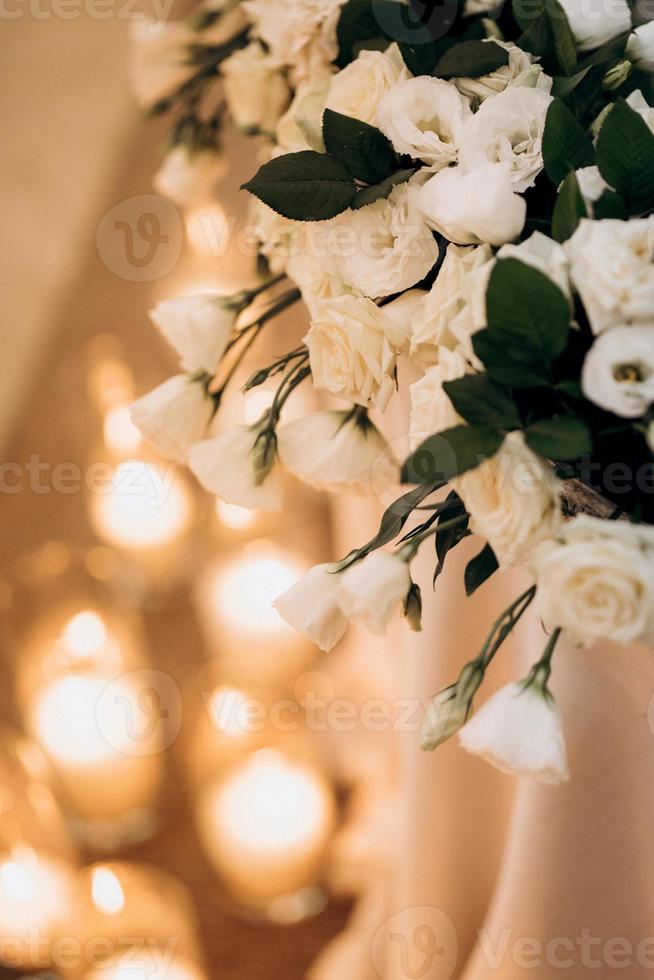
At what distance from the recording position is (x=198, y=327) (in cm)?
52

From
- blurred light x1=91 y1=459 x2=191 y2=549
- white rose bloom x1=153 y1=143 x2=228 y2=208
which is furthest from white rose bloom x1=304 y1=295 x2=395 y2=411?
blurred light x1=91 y1=459 x2=191 y2=549

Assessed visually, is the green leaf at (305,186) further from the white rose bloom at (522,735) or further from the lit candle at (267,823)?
the lit candle at (267,823)

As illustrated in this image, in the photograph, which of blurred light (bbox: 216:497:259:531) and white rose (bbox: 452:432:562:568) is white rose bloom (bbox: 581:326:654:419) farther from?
blurred light (bbox: 216:497:259:531)

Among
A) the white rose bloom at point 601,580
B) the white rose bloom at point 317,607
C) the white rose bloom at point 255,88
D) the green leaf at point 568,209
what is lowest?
the white rose bloom at point 317,607

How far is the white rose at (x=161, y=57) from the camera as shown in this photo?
73 cm

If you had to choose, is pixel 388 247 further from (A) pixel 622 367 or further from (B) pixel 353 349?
(A) pixel 622 367

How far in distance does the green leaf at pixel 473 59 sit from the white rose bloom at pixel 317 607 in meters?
0.26

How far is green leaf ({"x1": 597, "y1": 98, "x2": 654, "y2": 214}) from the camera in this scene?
0.34 meters

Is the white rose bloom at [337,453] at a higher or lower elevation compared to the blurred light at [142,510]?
higher

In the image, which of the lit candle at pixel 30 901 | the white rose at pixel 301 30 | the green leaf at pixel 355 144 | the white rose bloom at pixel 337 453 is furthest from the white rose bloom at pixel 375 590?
the lit candle at pixel 30 901

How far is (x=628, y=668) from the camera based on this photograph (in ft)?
1.50

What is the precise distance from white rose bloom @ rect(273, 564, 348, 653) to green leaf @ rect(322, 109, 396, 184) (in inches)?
8.3

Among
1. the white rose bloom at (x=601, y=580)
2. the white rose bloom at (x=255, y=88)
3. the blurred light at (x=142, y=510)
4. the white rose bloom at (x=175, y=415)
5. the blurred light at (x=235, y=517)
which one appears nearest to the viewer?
the white rose bloom at (x=601, y=580)

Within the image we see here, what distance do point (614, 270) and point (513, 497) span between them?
0.30 feet
